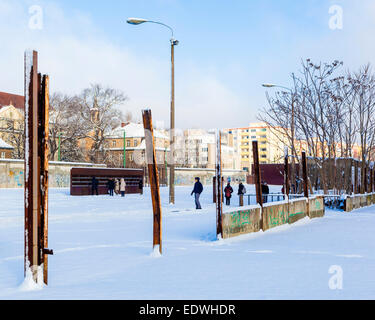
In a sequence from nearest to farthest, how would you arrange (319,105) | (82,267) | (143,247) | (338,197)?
(82,267)
(143,247)
(338,197)
(319,105)

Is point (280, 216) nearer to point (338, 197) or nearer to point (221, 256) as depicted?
point (221, 256)

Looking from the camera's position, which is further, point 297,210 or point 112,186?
point 112,186

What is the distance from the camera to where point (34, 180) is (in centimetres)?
565

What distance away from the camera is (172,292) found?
17.8 feet

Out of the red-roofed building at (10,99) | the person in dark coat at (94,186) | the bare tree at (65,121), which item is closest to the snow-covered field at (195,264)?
the person in dark coat at (94,186)

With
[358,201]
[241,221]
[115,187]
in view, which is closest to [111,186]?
[115,187]

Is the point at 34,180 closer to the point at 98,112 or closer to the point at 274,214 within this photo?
the point at 274,214

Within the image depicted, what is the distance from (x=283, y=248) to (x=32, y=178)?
18.0 feet

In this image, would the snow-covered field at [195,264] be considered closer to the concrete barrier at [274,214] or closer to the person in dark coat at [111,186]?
the concrete barrier at [274,214]

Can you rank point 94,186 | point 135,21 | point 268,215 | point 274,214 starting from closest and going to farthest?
point 268,215, point 274,214, point 135,21, point 94,186

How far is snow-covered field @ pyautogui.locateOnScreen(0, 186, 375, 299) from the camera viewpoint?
548 cm

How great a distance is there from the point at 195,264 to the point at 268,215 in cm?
559

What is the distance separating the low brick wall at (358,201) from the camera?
70.1 ft
